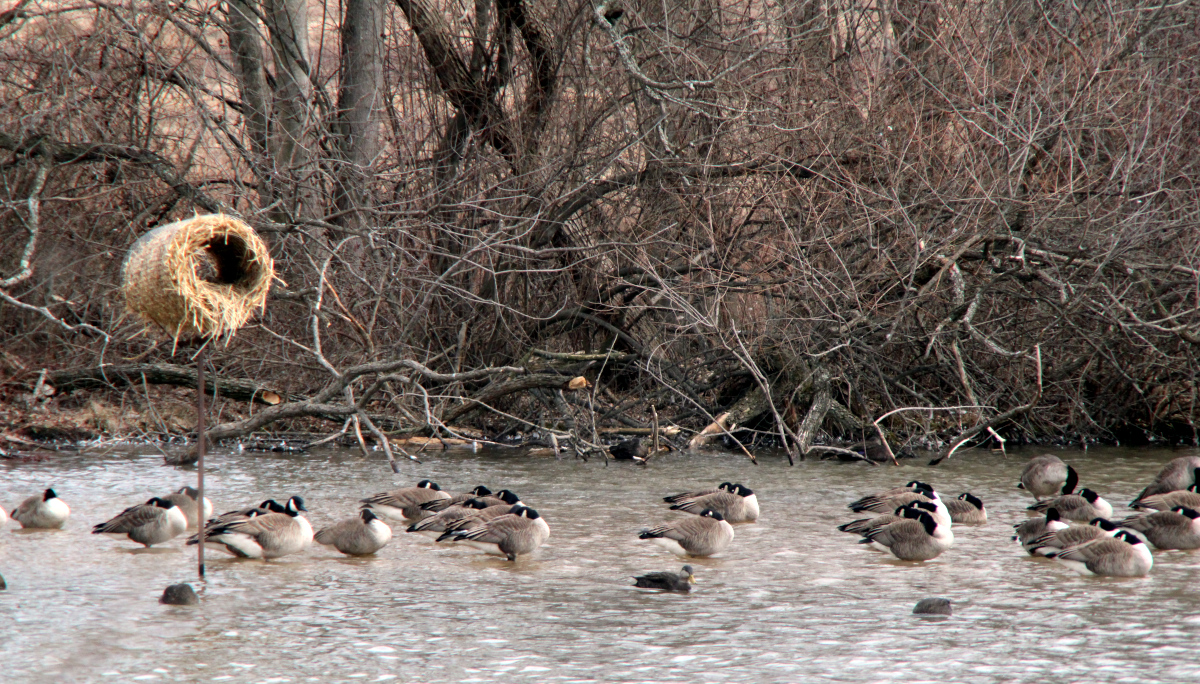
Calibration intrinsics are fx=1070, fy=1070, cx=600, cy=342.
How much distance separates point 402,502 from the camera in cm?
907

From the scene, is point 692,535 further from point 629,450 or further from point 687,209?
point 687,209

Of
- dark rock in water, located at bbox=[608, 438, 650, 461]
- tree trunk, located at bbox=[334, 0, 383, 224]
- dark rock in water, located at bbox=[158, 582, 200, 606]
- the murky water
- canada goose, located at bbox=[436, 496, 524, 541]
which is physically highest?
tree trunk, located at bbox=[334, 0, 383, 224]

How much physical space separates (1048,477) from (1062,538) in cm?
266

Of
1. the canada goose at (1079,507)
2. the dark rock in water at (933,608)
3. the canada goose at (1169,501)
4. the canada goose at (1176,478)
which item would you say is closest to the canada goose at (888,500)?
the canada goose at (1079,507)

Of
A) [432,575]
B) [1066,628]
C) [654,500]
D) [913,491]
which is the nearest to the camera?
[1066,628]

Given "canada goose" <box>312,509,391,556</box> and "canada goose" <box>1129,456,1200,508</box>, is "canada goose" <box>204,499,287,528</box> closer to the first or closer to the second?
"canada goose" <box>312,509,391,556</box>

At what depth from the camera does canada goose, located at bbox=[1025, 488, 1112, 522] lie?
8836 millimetres

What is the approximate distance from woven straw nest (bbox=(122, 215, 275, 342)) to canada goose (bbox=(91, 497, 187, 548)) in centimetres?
169

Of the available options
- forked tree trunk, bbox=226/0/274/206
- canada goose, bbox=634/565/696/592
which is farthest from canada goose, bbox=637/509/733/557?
forked tree trunk, bbox=226/0/274/206

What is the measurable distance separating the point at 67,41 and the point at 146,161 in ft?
8.13

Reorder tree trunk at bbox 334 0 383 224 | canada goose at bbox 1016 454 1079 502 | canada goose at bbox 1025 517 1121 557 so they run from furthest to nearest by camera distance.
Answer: tree trunk at bbox 334 0 383 224 < canada goose at bbox 1016 454 1079 502 < canada goose at bbox 1025 517 1121 557

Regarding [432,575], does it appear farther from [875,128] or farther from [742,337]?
[875,128]

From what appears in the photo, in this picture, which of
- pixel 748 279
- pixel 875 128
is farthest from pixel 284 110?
pixel 875 128

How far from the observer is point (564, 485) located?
35.4 ft
